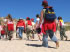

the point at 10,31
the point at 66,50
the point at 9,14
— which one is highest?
the point at 9,14

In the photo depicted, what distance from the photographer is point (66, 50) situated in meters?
8.68

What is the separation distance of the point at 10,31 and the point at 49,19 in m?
5.28

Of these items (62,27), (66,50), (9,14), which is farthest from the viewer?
(62,27)

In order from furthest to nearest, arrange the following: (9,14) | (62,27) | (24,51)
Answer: (62,27) → (9,14) → (24,51)

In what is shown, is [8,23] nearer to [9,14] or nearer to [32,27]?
[9,14]

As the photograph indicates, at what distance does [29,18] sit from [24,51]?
6218 millimetres

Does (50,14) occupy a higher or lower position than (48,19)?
higher

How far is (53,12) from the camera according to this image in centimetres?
888

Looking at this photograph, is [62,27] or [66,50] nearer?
[66,50]

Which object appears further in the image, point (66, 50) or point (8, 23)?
point (8, 23)

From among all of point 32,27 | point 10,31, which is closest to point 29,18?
point 32,27

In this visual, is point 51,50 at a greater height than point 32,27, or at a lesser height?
lesser

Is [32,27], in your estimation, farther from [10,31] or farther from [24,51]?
[24,51]

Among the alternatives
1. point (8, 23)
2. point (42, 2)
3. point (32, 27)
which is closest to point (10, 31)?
point (8, 23)
